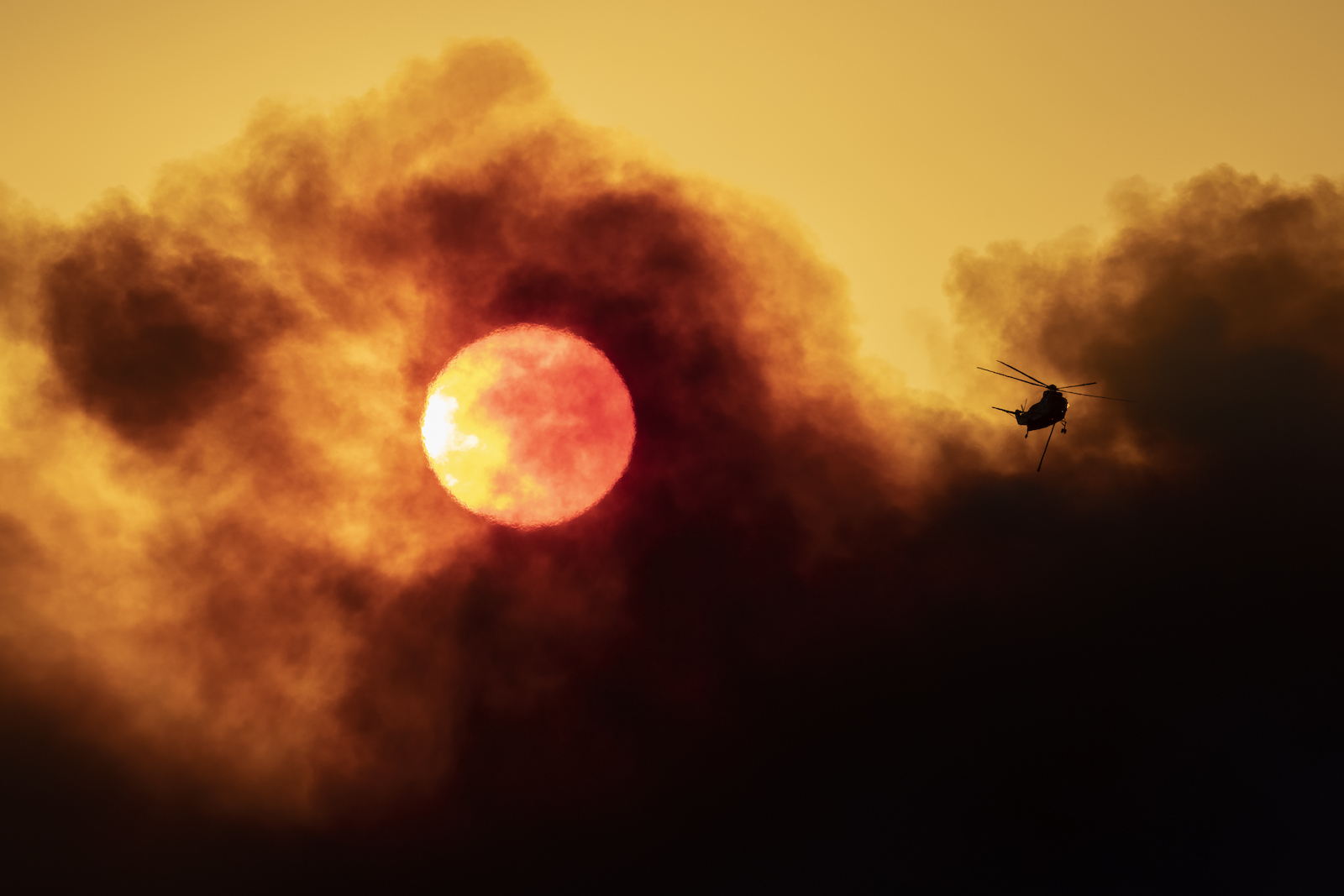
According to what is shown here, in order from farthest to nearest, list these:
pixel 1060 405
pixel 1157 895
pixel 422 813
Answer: pixel 1157 895 < pixel 422 813 < pixel 1060 405

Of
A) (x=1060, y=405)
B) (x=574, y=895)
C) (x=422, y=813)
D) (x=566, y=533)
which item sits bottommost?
(x=574, y=895)

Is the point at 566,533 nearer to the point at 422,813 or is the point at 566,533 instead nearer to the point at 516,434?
the point at 516,434

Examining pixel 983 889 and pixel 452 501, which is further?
pixel 983 889

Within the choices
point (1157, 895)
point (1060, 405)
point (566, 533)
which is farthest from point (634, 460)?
point (1157, 895)

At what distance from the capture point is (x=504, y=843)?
4660 inches

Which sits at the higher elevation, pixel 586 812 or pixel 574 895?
pixel 586 812

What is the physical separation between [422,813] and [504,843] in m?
13.7

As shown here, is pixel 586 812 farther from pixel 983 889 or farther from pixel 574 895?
pixel 983 889

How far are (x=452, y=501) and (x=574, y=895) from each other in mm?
64451

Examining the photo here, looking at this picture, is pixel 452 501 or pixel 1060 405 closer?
pixel 1060 405

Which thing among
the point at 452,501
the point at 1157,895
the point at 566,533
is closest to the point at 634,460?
the point at 566,533

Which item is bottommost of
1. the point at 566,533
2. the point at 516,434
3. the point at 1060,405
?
the point at 1060,405

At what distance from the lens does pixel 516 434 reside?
118 m

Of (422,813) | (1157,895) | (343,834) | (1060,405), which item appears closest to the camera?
(1060,405)
